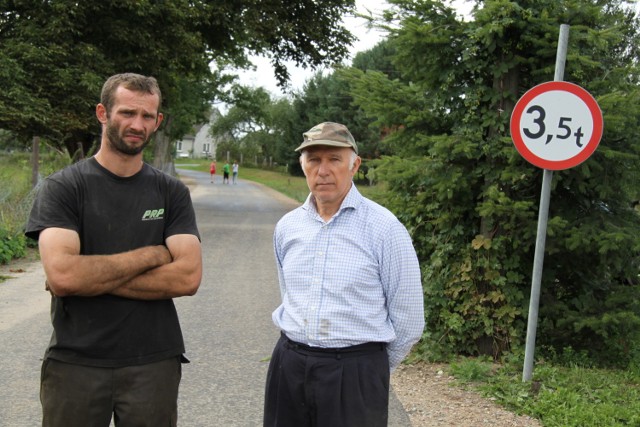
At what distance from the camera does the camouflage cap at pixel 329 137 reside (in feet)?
9.47

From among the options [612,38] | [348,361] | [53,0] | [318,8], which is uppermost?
[318,8]

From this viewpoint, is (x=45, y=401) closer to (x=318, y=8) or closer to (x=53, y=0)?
(x=53, y=0)

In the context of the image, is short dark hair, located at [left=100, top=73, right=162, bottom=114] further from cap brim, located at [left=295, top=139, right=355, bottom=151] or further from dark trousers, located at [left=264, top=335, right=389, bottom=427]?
dark trousers, located at [left=264, top=335, right=389, bottom=427]

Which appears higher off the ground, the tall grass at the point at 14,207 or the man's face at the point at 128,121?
the man's face at the point at 128,121

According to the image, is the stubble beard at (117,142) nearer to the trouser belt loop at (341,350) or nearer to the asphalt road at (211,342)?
the trouser belt loop at (341,350)

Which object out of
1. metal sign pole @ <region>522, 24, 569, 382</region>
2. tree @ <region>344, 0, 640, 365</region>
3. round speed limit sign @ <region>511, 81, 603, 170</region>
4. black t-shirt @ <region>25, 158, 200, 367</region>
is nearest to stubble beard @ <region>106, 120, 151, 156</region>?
black t-shirt @ <region>25, 158, 200, 367</region>

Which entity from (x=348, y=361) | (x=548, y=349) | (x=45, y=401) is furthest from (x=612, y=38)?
(x=45, y=401)

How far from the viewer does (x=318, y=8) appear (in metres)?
22.5

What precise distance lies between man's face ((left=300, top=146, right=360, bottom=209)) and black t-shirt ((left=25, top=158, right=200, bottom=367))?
67cm

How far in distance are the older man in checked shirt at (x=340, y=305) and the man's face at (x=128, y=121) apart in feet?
2.25

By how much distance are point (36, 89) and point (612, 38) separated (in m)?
15.6

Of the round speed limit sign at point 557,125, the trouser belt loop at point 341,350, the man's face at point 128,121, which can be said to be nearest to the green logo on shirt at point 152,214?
the man's face at point 128,121

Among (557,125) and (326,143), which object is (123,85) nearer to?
(326,143)

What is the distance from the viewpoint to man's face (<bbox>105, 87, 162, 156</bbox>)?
2.81 metres
